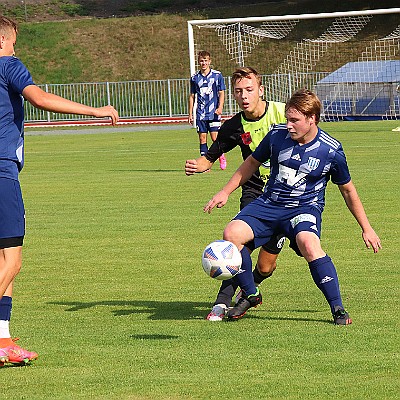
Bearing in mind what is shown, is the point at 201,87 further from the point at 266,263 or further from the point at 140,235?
the point at 266,263

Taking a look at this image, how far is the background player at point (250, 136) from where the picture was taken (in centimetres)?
789

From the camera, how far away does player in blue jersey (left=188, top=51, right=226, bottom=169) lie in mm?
20528

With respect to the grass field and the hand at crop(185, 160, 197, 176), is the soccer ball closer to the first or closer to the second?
the grass field

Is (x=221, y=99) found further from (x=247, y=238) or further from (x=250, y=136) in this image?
(x=247, y=238)

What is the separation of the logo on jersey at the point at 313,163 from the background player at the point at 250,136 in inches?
29.4

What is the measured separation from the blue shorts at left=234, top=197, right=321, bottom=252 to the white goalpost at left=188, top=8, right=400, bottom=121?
1928 centimetres

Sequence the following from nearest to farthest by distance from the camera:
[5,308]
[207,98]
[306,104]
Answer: [5,308] → [306,104] → [207,98]

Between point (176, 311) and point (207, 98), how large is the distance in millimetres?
13139

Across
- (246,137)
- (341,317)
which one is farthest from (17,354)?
(246,137)

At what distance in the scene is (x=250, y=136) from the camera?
27.0 ft

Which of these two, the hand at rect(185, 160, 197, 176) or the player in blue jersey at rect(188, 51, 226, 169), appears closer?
the hand at rect(185, 160, 197, 176)

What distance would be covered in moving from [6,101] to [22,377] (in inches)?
64.6

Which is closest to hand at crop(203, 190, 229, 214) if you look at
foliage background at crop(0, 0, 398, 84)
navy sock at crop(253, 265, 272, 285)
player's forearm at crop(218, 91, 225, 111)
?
navy sock at crop(253, 265, 272, 285)

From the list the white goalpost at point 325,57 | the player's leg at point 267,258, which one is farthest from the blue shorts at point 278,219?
the white goalpost at point 325,57
